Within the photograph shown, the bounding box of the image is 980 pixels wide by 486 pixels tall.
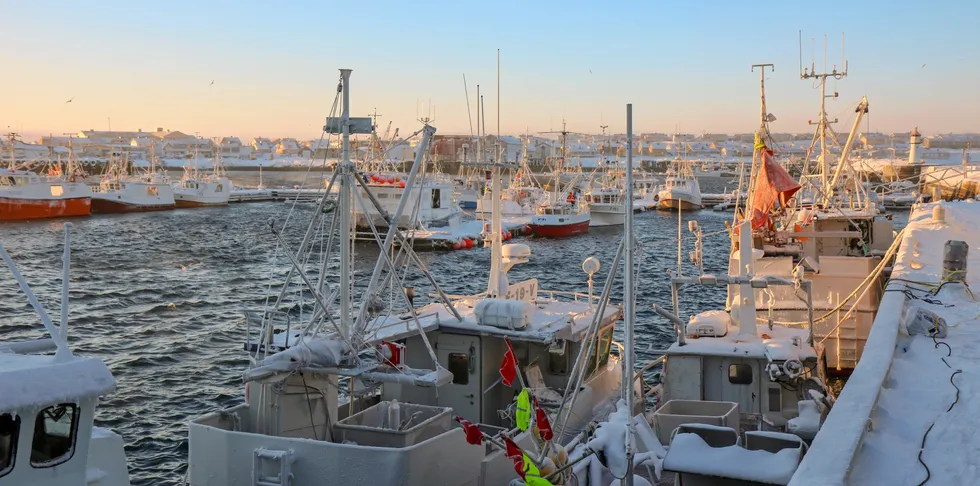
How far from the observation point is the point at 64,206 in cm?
9125

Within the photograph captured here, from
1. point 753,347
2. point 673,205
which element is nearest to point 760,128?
point 753,347

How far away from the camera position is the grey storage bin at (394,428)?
14.1 m

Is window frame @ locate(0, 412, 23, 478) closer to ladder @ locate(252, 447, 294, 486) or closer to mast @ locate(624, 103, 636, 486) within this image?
ladder @ locate(252, 447, 294, 486)

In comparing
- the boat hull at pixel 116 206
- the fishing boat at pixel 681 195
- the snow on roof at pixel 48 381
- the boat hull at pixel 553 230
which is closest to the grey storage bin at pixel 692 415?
the snow on roof at pixel 48 381

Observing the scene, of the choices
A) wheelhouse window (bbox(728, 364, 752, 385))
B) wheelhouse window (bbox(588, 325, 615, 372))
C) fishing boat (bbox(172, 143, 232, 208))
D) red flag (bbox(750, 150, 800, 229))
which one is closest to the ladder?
wheelhouse window (bbox(728, 364, 752, 385))

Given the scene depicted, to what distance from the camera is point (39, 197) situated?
8906cm

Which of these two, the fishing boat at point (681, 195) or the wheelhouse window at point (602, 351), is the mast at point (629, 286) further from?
the fishing boat at point (681, 195)

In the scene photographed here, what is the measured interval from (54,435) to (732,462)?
22.7ft

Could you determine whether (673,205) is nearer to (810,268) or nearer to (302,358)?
(810,268)

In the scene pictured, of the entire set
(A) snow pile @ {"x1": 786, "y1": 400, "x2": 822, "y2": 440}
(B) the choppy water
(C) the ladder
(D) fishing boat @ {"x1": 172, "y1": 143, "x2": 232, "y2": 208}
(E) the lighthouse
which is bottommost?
(B) the choppy water

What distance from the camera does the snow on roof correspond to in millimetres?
8266

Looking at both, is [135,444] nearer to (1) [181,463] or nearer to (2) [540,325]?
(1) [181,463]

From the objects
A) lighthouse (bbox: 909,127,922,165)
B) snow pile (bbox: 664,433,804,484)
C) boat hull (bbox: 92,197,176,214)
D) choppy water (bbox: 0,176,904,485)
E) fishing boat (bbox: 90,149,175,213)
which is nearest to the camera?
snow pile (bbox: 664,433,804,484)

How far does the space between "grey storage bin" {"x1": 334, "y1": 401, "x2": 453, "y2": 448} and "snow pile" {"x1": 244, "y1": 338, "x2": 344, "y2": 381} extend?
1.42 meters
